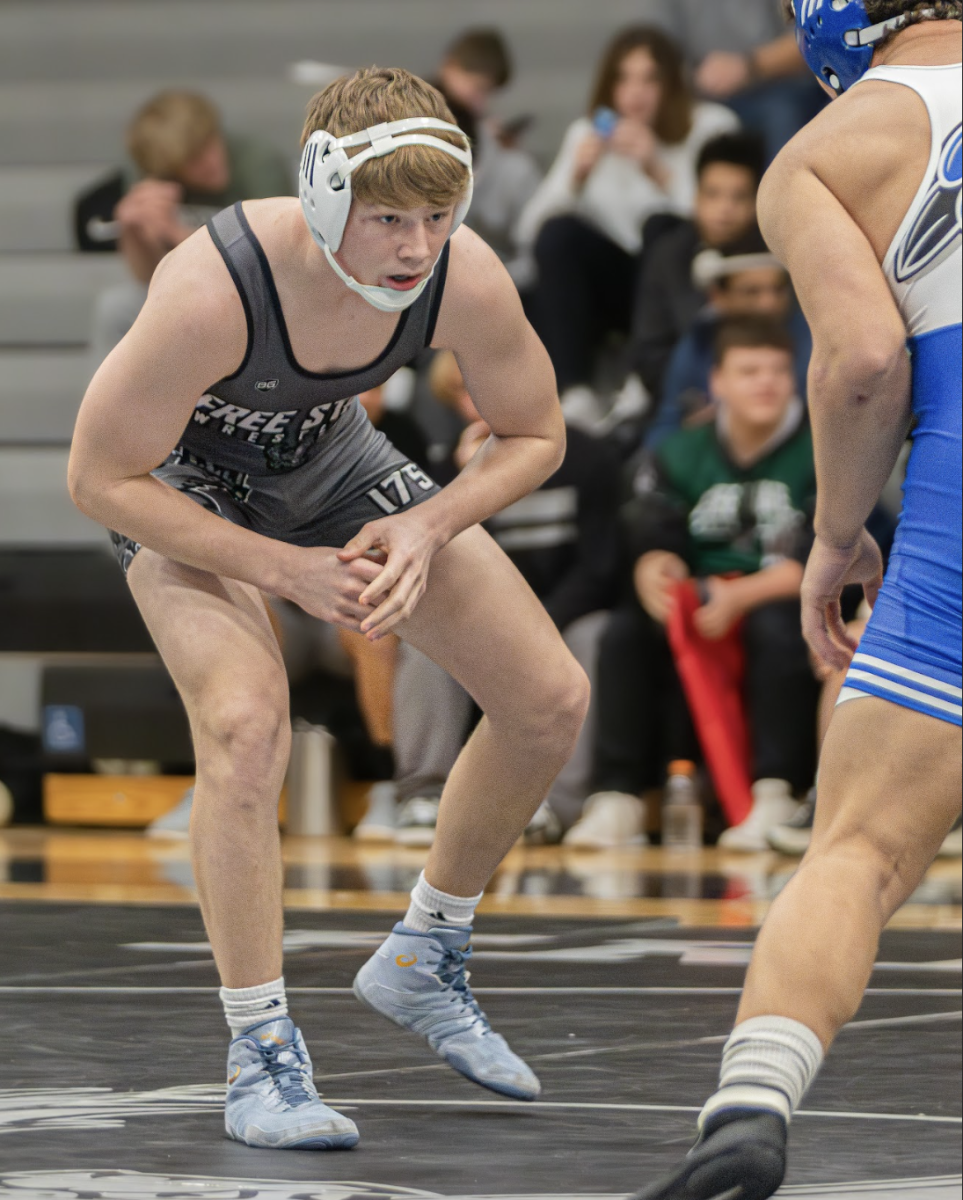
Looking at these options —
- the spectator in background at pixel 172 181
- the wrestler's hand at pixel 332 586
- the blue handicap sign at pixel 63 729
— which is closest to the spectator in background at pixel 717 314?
the spectator in background at pixel 172 181

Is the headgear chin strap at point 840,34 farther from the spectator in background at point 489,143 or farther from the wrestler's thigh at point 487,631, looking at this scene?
the spectator in background at point 489,143

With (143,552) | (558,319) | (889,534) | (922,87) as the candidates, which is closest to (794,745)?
(889,534)

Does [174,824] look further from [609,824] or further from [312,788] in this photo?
[609,824]

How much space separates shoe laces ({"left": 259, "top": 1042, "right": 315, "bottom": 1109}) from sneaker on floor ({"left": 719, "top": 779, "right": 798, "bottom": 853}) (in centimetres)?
317

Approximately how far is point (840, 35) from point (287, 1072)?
1.54 metres

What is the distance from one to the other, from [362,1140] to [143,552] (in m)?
0.92

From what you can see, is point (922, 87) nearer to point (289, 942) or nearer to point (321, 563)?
point (321, 563)

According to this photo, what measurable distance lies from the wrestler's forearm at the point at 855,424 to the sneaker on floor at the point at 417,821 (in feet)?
12.3

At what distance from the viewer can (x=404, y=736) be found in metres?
5.96

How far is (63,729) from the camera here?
6.55 m

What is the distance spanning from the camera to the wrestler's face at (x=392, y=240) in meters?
2.59

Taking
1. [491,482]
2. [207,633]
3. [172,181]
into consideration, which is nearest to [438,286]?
[491,482]

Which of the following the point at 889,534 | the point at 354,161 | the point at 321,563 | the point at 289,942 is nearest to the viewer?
the point at 354,161

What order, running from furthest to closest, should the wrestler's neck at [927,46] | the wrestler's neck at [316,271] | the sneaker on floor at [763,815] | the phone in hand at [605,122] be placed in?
the phone in hand at [605,122]
the sneaker on floor at [763,815]
the wrestler's neck at [316,271]
the wrestler's neck at [927,46]
